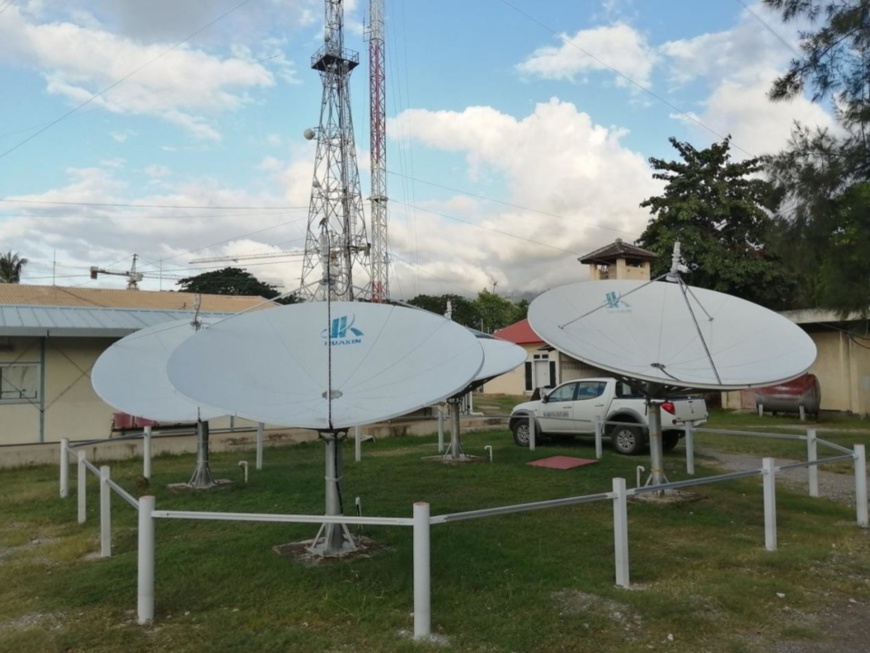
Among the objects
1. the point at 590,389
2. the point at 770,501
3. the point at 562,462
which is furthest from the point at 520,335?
the point at 770,501

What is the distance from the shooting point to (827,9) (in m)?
13.3

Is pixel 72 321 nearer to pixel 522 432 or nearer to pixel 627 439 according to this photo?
pixel 522 432

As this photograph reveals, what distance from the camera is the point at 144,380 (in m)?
11.1

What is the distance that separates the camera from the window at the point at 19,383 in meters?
16.3

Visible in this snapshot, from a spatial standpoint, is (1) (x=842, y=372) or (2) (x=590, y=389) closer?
(2) (x=590, y=389)

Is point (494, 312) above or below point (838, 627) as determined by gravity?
above

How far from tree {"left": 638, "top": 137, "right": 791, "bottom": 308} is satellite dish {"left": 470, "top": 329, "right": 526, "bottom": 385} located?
1738cm

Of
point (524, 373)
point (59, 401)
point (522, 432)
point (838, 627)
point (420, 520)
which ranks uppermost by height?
point (524, 373)

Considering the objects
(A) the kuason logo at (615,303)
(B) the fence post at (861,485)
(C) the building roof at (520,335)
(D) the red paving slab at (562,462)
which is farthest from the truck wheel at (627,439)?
(C) the building roof at (520,335)

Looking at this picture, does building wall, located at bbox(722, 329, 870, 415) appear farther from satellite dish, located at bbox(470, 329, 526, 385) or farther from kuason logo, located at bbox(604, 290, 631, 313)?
kuason logo, located at bbox(604, 290, 631, 313)

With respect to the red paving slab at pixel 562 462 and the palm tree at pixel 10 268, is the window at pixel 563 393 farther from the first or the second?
the palm tree at pixel 10 268

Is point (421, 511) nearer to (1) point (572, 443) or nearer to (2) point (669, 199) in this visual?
(1) point (572, 443)

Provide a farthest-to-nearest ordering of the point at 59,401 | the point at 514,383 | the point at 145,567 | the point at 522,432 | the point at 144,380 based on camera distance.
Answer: the point at 514,383, the point at 59,401, the point at 522,432, the point at 144,380, the point at 145,567

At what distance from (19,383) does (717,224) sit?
27.9 m
